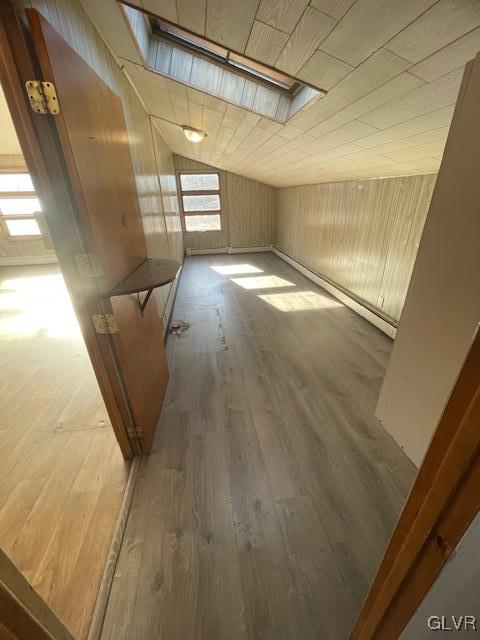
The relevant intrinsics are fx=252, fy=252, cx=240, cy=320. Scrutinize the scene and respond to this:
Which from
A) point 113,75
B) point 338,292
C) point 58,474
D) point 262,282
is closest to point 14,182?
point 113,75

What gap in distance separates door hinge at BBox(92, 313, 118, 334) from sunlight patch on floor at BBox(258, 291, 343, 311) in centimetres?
261

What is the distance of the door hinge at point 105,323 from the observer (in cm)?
115

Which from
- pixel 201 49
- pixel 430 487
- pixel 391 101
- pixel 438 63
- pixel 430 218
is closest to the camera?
pixel 430 487

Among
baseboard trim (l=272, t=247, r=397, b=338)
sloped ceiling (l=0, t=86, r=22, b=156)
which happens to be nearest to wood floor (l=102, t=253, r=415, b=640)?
baseboard trim (l=272, t=247, r=397, b=338)

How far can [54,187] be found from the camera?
93 centimetres

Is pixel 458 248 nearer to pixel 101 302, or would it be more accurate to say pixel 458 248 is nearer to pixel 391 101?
pixel 391 101

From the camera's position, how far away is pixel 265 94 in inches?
71.4

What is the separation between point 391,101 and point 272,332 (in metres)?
2.13

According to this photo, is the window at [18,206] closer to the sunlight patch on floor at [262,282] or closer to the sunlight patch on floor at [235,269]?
the sunlight patch on floor at [235,269]

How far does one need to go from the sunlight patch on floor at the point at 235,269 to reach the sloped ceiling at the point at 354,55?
3.17m

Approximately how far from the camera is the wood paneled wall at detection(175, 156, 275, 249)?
6.15 metres

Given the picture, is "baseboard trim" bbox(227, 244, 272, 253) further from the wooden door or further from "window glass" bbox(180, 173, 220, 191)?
the wooden door

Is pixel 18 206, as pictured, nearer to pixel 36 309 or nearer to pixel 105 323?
pixel 36 309

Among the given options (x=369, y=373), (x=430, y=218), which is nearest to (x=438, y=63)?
(x=430, y=218)
